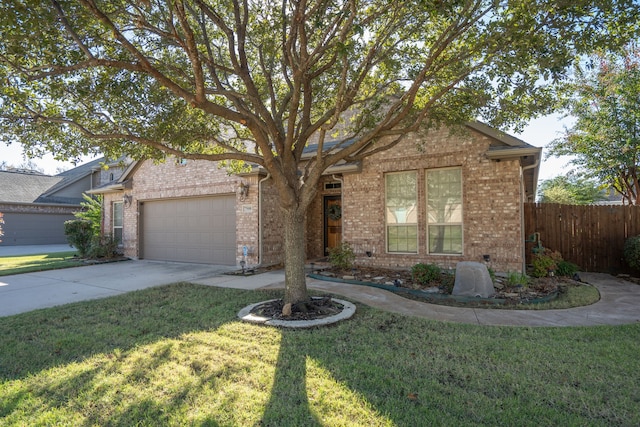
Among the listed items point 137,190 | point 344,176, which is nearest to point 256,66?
point 344,176

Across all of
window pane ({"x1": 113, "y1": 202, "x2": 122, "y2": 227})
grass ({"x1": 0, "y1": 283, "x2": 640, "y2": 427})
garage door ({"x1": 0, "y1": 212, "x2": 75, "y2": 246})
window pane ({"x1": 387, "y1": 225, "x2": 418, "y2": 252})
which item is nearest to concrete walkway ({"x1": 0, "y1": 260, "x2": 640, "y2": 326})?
grass ({"x1": 0, "y1": 283, "x2": 640, "y2": 427})

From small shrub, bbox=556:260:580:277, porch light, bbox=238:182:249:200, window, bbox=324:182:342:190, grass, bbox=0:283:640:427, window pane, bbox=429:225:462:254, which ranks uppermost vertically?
window, bbox=324:182:342:190

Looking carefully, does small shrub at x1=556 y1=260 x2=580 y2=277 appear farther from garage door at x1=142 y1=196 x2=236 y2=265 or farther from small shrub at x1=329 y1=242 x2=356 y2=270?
garage door at x1=142 y1=196 x2=236 y2=265

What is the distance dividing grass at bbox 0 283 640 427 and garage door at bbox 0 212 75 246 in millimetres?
21605

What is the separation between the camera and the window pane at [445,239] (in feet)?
28.5

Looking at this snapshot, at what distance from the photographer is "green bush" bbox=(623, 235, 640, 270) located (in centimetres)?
853

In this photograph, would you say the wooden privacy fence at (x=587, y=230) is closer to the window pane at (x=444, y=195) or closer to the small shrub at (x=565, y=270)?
the small shrub at (x=565, y=270)

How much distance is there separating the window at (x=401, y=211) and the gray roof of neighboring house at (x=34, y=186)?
21250mm

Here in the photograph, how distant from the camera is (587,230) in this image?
1002 centimetres

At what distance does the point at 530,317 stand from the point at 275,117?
5169 mm

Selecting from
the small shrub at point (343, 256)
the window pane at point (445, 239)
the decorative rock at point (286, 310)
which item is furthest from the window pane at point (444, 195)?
the decorative rock at point (286, 310)

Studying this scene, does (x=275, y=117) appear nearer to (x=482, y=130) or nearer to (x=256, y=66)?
(x=256, y=66)

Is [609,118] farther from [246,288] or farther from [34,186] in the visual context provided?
[34,186]

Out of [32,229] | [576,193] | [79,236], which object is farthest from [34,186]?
[576,193]
